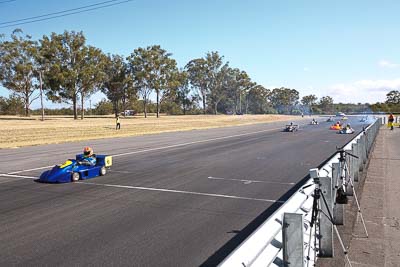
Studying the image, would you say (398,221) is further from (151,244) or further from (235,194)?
(151,244)

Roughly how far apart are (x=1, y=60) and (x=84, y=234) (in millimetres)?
55941

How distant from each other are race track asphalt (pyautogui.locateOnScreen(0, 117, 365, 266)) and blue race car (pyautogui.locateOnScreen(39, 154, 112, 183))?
0.34 m

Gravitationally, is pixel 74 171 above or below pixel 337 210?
below

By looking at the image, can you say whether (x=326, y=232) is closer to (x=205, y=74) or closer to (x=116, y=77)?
(x=116, y=77)

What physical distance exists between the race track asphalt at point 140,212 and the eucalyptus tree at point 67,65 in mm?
40066

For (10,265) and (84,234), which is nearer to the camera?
(10,265)

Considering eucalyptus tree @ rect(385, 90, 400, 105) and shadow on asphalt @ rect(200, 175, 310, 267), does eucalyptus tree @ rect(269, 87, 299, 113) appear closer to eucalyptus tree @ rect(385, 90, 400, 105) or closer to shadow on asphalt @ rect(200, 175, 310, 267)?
eucalyptus tree @ rect(385, 90, 400, 105)

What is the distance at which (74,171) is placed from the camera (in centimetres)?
1111

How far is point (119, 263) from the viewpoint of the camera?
4.99 metres

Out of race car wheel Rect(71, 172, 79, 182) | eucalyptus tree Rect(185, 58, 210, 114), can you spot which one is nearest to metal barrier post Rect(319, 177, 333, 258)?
race car wheel Rect(71, 172, 79, 182)

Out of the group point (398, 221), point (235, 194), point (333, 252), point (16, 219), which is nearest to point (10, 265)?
point (16, 219)

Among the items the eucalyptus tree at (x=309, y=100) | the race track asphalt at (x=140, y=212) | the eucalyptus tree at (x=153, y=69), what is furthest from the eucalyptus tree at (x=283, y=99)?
the race track asphalt at (x=140, y=212)

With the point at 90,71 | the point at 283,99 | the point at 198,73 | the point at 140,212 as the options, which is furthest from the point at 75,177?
the point at 283,99

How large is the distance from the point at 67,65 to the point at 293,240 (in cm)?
5423
